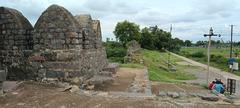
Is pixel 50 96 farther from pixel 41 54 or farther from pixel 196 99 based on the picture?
pixel 196 99

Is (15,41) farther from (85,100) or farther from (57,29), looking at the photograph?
(85,100)

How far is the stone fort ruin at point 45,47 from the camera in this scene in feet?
33.7

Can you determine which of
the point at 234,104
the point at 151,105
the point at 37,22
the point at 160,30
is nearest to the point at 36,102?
the point at 151,105

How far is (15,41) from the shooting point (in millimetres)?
10797

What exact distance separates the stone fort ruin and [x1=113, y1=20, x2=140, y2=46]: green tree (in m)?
39.8

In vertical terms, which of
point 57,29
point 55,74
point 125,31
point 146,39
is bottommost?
point 55,74

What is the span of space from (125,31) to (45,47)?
4152 cm

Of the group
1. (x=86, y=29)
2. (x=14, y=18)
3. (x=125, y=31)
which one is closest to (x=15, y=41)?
(x=14, y=18)

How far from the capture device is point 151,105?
25.7 ft

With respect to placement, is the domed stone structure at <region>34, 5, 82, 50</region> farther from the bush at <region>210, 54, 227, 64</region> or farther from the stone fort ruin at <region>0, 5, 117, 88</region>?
the bush at <region>210, 54, 227, 64</region>

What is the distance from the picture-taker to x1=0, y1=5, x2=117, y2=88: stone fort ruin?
10.3 metres

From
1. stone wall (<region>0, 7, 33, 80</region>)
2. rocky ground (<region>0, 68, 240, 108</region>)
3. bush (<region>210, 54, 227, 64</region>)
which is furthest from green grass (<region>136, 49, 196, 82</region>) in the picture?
bush (<region>210, 54, 227, 64</region>)

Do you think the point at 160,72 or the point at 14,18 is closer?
the point at 14,18

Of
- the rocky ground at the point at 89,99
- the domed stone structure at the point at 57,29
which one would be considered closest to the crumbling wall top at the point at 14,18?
the domed stone structure at the point at 57,29
